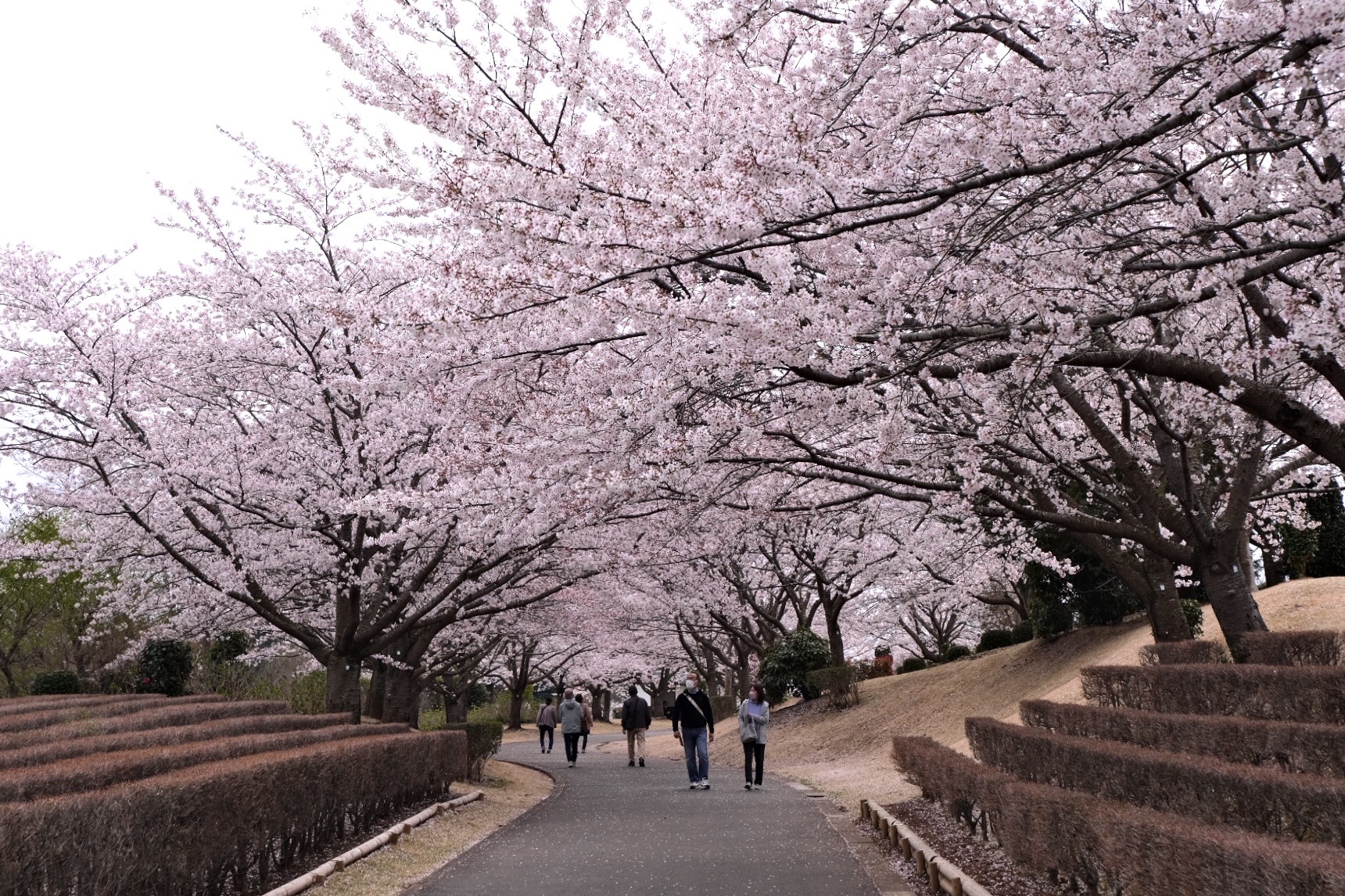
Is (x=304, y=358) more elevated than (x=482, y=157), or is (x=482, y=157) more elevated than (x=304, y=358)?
(x=304, y=358)

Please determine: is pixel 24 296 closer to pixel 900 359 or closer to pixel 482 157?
pixel 482 157

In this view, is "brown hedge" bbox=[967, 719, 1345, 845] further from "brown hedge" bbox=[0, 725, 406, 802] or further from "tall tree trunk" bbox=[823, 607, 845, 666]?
"tall tree trunk" bbox=[823, 607, 845, 666]

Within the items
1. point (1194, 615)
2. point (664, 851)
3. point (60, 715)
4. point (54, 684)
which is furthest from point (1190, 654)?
point (54, 684)

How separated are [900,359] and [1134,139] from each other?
2155 mm

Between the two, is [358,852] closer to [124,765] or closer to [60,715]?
[124,765]

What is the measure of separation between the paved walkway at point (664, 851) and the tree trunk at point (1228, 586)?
4572 millimetres

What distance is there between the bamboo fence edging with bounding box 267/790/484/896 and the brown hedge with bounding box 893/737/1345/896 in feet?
15.4

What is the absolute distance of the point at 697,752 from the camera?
13898mm

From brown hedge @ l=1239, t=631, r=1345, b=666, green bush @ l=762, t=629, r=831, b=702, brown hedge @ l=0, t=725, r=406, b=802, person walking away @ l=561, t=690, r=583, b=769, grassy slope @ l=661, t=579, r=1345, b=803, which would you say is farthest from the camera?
green bush @ l=762, t=629, r=831, b=702

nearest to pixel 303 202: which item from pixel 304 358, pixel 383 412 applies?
pixel 304 358

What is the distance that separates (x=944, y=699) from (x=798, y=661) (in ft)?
18.6

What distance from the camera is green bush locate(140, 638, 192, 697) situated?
21.4 m

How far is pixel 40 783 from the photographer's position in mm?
5645

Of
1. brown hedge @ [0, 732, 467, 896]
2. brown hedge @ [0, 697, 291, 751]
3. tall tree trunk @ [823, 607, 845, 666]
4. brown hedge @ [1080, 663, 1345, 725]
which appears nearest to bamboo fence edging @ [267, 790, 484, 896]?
brown hedge @ [0, 732, 467, 896]
